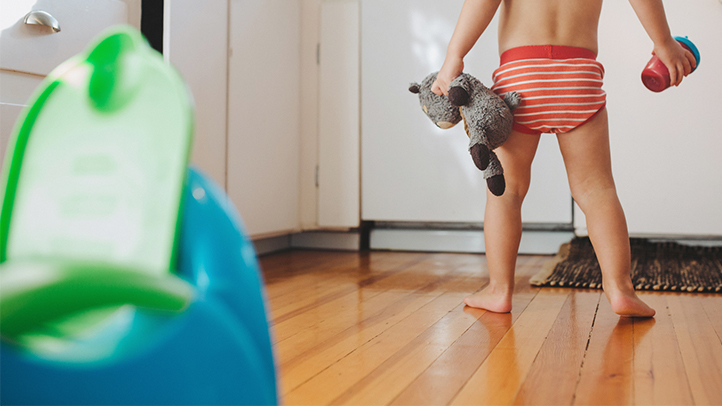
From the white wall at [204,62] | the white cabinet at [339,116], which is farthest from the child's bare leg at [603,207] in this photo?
the white cabinet at [339,116]

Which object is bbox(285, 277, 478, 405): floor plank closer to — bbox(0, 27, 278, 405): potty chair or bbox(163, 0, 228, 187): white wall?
bbox(0, 27, 278, 405): potty chair

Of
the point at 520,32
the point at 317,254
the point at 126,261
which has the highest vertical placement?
the point at 520,32

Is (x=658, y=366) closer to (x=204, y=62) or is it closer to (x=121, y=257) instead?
→ (x=121, y=257)

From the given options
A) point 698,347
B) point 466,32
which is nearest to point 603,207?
point 698,347

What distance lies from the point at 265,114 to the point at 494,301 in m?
1.07

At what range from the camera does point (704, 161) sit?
1.82 metres

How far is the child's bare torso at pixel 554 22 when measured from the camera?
3.48ft

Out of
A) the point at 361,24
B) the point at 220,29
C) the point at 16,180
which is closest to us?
the point at 16,180

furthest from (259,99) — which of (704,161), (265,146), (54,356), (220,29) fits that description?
(54,356)

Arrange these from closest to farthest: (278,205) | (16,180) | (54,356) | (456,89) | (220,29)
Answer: (54,356) → (16,180) → (456,89) → (220,29) → (278,205)

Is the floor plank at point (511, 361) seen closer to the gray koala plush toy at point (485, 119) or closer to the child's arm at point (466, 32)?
the gray koala plush toy at point (485, 119)

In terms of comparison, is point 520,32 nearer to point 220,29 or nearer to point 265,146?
point 220,29

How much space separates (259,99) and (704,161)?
1.41 metres

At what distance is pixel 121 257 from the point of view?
0.42 meters
